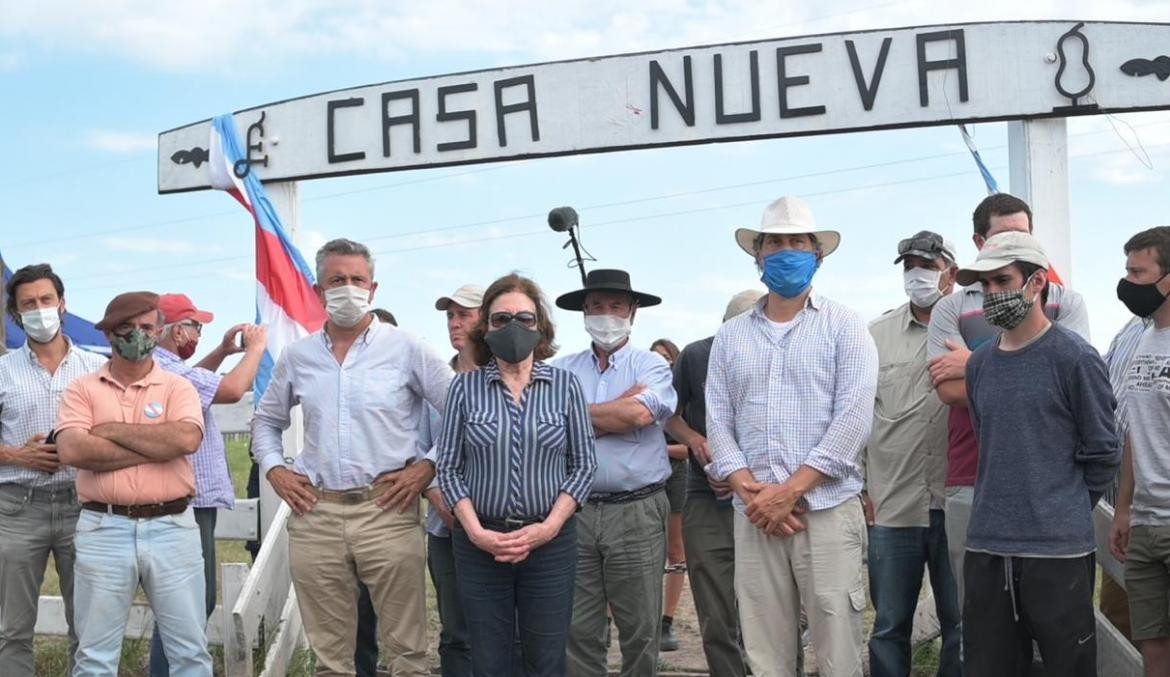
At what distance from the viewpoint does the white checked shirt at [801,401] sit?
439 centimetres

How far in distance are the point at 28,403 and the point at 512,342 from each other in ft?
8.24

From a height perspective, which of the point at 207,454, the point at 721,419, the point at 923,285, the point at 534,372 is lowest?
the point at 207,454

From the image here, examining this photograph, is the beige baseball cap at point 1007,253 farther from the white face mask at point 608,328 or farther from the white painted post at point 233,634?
the white painted post at point 233,634

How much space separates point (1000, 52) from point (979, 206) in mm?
2099

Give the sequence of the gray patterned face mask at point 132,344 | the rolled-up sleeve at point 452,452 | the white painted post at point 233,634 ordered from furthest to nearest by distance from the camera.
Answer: the white painted post at point 233,634 → the gray patterned face mask at point 132,344 → the rolled-up sleeve at point 452,452

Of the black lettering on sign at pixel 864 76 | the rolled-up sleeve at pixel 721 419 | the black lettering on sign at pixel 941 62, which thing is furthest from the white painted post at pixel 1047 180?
the rolled-up sleeve at pixel 721 419

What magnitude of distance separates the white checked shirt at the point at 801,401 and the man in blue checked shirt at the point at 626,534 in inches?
20.2

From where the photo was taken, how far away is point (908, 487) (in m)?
5.06

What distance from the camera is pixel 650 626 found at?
16.4 feet

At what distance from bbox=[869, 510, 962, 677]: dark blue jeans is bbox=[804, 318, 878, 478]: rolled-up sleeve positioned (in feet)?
2.91

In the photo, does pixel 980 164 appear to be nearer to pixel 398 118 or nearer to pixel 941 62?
pixel 941 62

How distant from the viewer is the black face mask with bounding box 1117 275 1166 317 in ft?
14.5

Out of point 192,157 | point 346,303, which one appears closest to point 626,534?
point 346,303

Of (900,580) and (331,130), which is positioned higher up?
(331,130)
